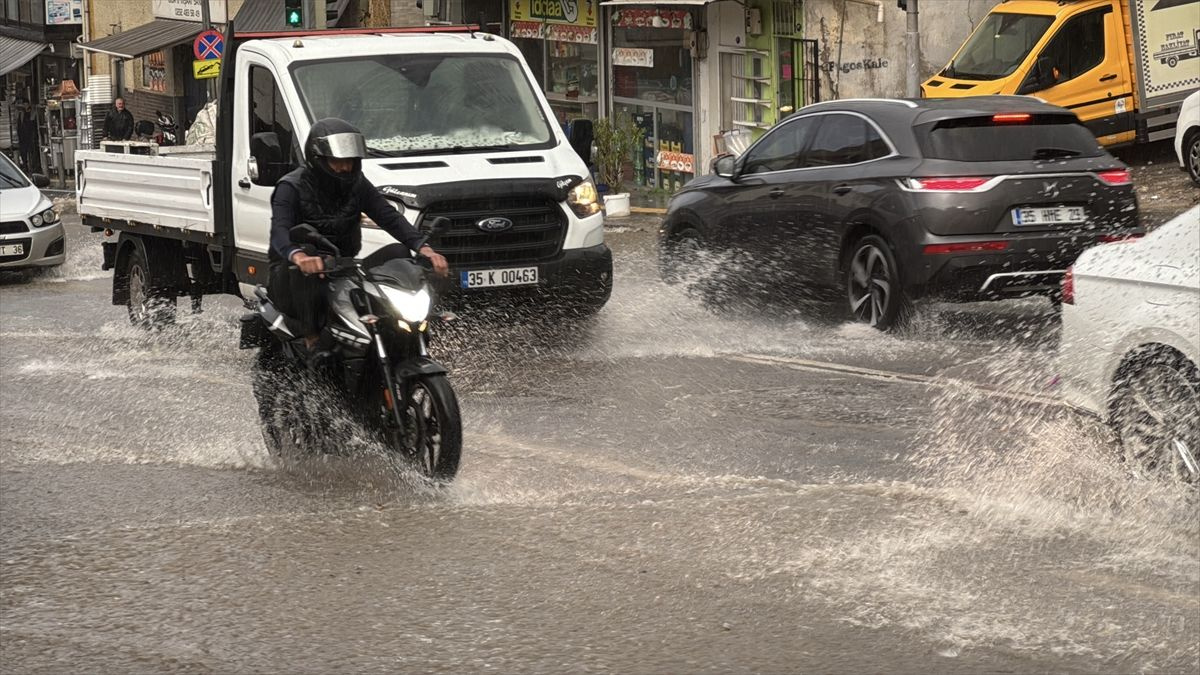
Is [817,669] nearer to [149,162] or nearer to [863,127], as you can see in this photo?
[863,127]

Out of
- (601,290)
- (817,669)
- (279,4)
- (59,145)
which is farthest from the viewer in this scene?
(59,145)

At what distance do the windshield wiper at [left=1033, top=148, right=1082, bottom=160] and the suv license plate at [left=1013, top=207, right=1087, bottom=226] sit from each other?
0.39m

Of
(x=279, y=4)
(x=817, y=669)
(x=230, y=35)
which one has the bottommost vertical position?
(x=817, y=669)

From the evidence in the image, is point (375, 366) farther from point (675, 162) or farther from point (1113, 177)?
point (675, 162)

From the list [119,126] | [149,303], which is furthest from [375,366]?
[119,126]

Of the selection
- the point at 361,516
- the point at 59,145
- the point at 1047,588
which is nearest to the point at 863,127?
the point at 361,516

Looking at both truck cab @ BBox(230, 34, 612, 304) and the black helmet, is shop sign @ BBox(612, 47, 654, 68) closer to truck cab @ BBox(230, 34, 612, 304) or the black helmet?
truck cab @ BBox(230, 34, 612, 304)

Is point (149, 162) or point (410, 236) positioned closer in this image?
point (410, 236)

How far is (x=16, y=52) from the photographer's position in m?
57.2

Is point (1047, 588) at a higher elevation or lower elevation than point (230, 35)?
lower

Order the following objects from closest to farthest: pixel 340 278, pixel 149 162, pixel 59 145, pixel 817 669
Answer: pixel 817 669
pixel 340 278
pixel 149 162
pixel 59 145

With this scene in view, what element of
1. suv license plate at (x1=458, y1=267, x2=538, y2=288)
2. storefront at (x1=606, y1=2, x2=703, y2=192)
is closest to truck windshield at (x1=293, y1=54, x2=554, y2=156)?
suv license plate at (x1=458, y1=267, x2=538, y2=288)

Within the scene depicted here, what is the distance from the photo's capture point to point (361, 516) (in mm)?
7480

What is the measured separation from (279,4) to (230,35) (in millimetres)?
31670
